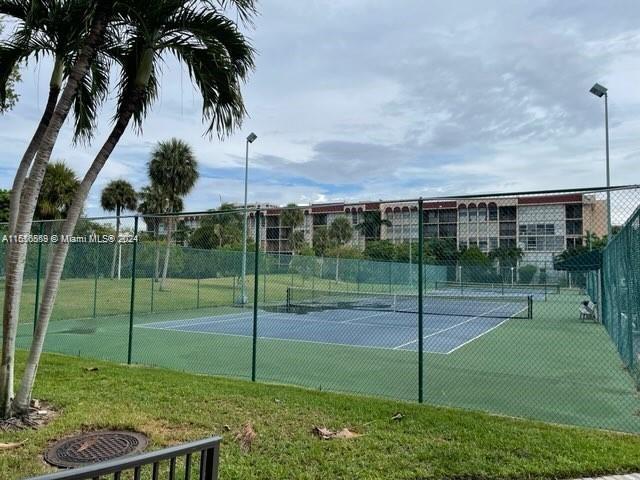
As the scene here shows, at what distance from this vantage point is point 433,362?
11.0 m

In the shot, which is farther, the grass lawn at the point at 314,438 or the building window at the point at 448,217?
the building window at the point at 448,217

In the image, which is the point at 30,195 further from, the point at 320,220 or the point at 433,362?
the point at 320,220

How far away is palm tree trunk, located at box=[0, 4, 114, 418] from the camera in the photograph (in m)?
5.54

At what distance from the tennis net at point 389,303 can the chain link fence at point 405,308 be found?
0.16 m

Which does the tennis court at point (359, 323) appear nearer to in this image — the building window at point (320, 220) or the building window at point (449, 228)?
the building window at point (449, 228)

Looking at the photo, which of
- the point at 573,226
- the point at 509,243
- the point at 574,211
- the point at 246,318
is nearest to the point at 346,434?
the point at 574,211

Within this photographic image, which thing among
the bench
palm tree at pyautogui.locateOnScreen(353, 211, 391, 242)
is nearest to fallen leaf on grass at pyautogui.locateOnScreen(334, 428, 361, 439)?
palm tree at pyautogui.locateOnScreen(353, 211, 391, 242)

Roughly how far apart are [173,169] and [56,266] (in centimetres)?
2958

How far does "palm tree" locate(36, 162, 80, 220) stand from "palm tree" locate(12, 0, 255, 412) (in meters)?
Result: 28.2

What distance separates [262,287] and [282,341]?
41.9 feet

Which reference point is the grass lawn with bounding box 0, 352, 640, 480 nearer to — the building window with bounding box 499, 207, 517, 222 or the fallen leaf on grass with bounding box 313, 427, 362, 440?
the fallen leaf on grass with bounding box 313, 427, 362, 440

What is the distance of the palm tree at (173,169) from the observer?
33938 mm

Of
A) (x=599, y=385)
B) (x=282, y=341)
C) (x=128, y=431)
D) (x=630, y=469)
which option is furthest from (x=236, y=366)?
(x=630, y=469)

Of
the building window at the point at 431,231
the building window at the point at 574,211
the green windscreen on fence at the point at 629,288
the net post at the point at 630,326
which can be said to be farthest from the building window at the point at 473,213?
the net post at the point at 630,326
